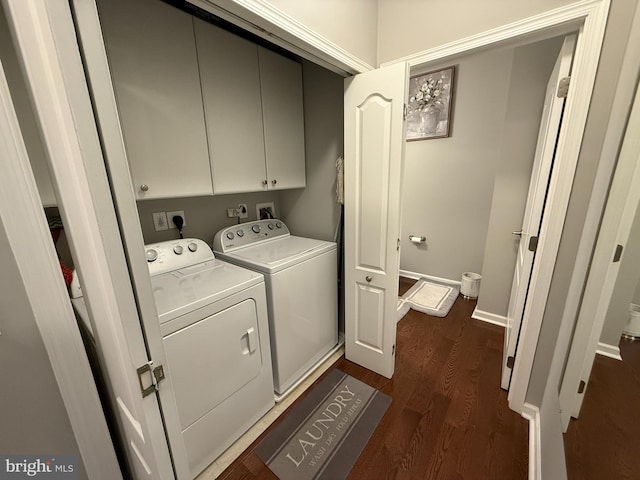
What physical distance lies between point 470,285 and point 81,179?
3326 millimetres

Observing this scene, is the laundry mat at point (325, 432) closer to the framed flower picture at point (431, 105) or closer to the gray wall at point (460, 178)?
the gray wall at point (460, 178)

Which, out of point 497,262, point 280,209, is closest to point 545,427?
point 497,262

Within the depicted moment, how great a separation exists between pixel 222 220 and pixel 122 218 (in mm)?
1484

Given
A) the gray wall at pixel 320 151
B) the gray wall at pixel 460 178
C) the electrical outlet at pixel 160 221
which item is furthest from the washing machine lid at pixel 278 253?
the gray wall at pixel 460 178

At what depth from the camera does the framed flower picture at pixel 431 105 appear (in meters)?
2.91

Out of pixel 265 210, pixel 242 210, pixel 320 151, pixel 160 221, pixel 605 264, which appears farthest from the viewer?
pixel 265 210

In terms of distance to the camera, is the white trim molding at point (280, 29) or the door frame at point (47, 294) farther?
the white trim molding at point (280, 29)

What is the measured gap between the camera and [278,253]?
175 cm

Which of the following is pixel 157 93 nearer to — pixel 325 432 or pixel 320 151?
pixel 320 151

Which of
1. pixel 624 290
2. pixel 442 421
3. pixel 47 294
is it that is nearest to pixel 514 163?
pixel 624 290

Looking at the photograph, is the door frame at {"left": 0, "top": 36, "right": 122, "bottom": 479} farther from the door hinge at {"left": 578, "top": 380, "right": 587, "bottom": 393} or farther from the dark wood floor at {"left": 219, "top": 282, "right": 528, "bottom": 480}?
the door hinge at {"left": 578, "top": 380, "right": 587, "bottom": 393}

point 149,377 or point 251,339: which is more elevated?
point 149,377

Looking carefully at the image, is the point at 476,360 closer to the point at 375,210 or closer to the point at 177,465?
the point at 375,210

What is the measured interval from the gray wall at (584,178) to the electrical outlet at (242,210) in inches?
78.7
